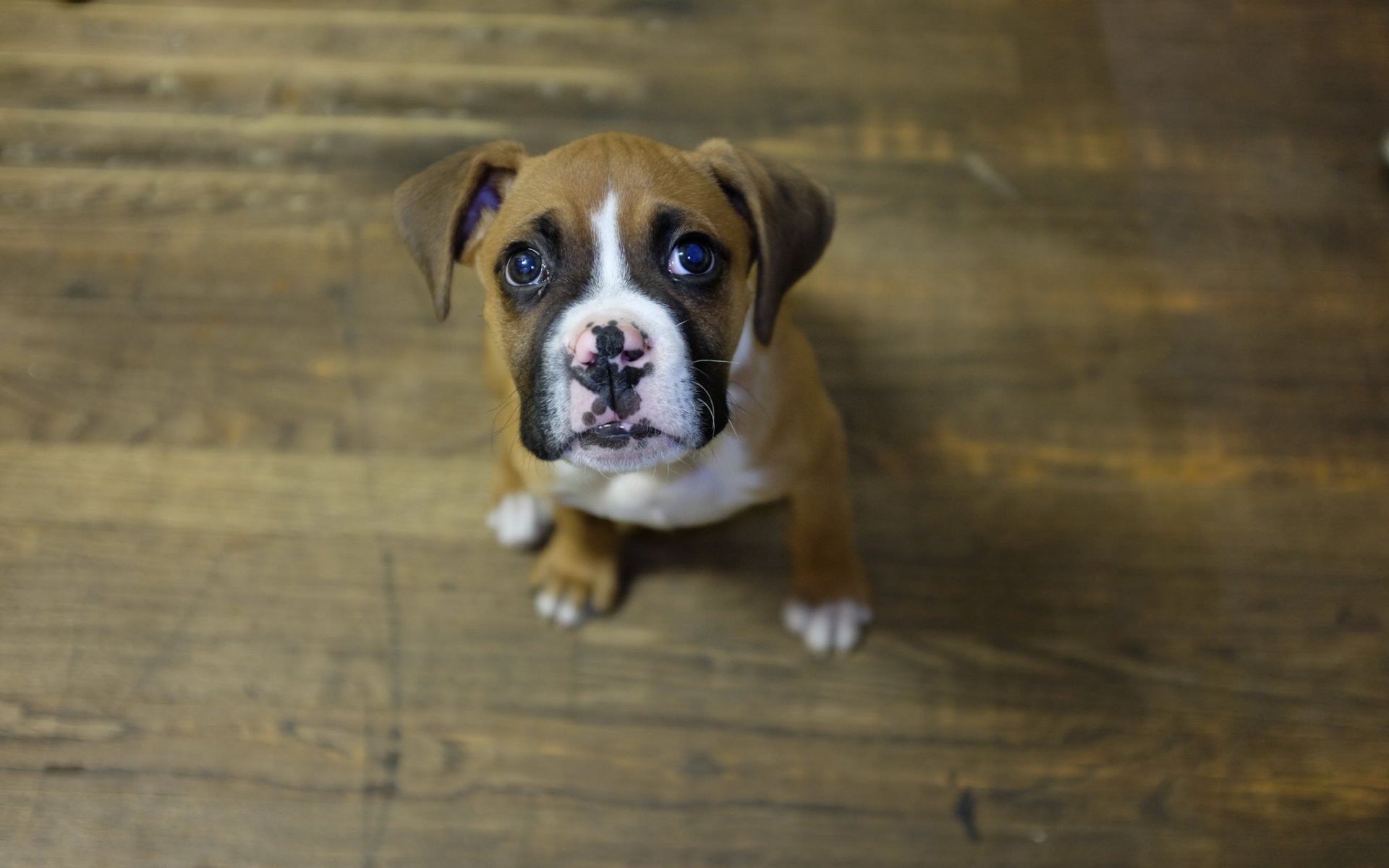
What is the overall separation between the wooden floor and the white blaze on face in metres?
0.90

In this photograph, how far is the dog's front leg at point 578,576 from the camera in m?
2.51

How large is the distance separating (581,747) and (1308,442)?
2168 mm

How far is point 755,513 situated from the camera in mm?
2725

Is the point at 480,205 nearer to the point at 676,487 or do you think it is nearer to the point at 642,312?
the point at 642,312

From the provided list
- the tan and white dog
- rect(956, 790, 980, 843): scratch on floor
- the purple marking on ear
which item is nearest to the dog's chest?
the tan and white dog

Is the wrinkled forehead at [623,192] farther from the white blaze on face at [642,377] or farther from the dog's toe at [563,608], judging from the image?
the dog's toe at [563,608]

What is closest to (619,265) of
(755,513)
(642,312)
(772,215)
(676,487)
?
(642,312)

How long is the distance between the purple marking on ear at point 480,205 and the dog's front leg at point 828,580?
0.96m

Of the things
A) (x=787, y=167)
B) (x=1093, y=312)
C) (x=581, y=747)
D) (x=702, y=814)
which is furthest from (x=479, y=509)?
(x=1093, y=312)

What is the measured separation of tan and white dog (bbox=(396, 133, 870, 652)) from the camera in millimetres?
1742

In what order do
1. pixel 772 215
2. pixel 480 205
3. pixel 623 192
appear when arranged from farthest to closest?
pixel 480 205, pixel 772 215, pixel 623 192

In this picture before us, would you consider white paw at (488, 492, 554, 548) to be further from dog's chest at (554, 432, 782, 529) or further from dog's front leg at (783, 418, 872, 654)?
dog's front leg at (783, 418, 872, 654)

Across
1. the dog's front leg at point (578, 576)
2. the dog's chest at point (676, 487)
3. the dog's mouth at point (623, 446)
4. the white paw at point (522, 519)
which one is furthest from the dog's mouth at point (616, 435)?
the white paw at point (522, 519)

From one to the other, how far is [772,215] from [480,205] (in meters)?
0.61
